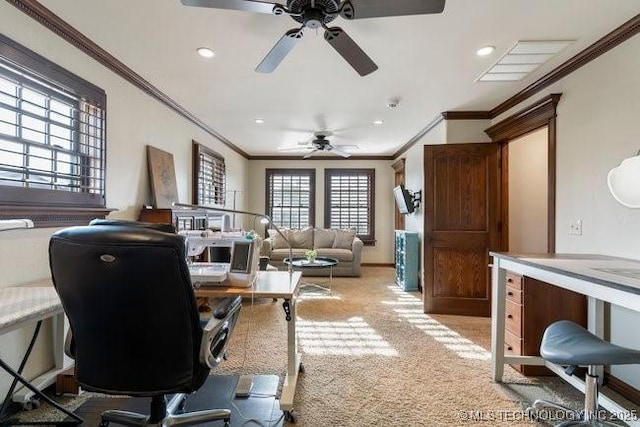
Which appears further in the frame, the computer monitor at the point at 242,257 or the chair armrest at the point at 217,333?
the computer monitor at the point at 242,257

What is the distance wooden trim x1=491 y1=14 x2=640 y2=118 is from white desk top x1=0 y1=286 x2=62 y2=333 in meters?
3.75

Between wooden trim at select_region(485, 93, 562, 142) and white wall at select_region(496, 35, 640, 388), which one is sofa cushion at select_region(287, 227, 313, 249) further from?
white wall at select_region(496, 35, 640, 388)

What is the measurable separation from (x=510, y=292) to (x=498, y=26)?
1964 mm

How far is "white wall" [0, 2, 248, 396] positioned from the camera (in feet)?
6.60

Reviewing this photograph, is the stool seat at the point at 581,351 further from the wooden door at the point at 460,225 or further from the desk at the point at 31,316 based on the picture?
the desk at the point at 31,316

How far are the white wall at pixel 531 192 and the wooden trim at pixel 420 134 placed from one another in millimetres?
990

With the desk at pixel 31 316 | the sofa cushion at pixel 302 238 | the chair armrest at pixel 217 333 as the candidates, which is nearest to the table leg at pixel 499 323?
the chair armrest at pixel 217 333

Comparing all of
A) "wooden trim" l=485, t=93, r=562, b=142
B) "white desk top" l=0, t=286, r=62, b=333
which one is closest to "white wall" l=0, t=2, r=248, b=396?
"white desk top" l=0, t=286, r=62, b=333

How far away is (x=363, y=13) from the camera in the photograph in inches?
69.1

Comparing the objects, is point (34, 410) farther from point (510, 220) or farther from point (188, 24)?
point (510, 220)

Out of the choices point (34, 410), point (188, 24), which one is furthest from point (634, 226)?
point (34, 410)

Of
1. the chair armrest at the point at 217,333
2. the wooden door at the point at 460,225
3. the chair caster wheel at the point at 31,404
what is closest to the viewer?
the chair armrest at the point at 217,333

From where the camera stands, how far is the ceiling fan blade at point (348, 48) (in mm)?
1910

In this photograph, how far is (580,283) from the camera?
1.65 meters
